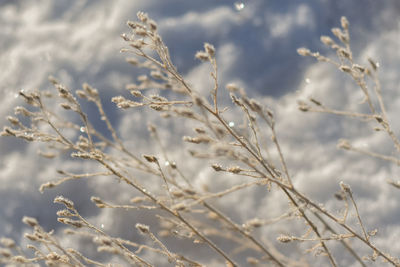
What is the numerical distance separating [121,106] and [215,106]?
52cm

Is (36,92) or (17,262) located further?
(36,92)

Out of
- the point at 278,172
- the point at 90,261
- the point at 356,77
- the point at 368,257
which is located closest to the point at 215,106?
the point at 278,172

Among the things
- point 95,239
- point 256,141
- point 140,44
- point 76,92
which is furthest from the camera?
point 76,92

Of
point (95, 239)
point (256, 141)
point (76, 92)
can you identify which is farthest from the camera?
point (76, 92)

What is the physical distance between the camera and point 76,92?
237 centimetres

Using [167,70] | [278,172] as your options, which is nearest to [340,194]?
[278,172]

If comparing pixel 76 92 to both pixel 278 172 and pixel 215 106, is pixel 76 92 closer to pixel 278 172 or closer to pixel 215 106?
pixel 215 106

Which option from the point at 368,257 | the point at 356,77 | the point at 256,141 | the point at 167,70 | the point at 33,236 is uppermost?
the point at 356,77

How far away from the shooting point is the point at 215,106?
6.61 feet

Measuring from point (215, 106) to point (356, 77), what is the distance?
0.78 m

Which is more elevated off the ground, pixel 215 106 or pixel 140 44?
pixel 140 44

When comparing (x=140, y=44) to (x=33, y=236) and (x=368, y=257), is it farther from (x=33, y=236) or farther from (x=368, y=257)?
(x=368, y=257)

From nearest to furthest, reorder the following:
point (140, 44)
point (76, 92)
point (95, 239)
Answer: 1. point (95, 239)
2. point (140, 44)
3. point (76, 92)

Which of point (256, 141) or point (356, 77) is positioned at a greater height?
point (356, 77)
